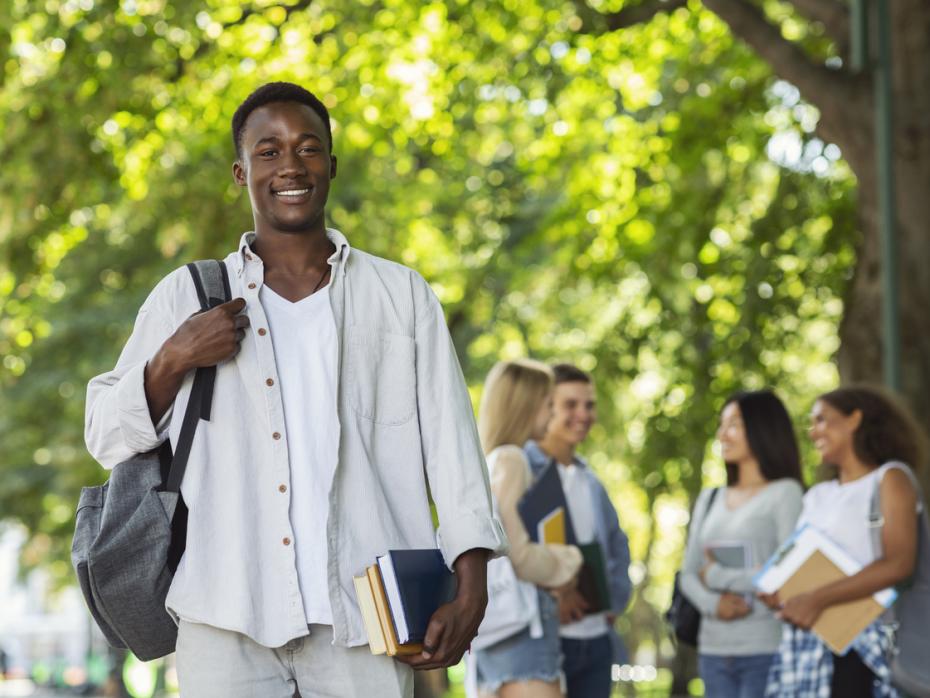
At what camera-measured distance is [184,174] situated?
15.7 metres

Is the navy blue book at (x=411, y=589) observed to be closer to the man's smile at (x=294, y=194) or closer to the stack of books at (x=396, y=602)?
the stack of books at (x=396, y=602)

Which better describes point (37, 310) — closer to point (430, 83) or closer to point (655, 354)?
point (430, 83)

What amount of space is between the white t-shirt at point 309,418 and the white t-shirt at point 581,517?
144 inches

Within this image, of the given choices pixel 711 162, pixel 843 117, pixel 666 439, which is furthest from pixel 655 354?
pixel 843 117

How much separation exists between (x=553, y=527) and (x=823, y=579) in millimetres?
1145

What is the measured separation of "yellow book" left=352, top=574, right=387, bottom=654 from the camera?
3254 millimetres

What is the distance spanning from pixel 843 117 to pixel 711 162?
483 cm

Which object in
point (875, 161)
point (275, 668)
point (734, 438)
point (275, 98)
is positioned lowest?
→ point (275, 668)

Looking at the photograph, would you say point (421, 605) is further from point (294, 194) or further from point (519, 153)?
point (519, 153)

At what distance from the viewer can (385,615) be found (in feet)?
10.6


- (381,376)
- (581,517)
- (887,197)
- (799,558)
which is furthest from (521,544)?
(887,197)

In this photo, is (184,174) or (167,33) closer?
(167,33)

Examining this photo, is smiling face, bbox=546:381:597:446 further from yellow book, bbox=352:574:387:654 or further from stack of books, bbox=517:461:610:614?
yellow book, bbox=352:574:387:654

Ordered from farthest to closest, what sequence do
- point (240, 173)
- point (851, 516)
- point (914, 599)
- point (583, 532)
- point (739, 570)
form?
point (739, 570)
point (583, 532)
point (851, 516)
point (914, 599)
point (240, 173)
